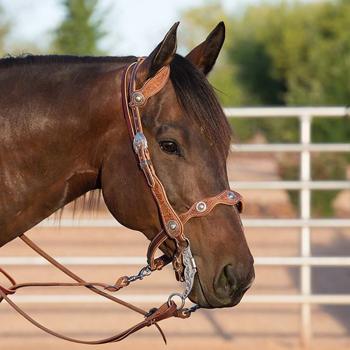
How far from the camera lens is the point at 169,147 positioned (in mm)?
2598

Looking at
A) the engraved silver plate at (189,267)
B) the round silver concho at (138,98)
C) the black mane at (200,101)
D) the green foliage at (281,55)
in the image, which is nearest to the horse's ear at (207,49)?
the black mane at (200,101)

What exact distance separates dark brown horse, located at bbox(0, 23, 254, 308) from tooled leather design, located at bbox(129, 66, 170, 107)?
0.02m

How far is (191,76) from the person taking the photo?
2.63 m

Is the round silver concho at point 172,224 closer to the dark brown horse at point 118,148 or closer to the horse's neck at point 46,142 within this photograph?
the dark brown horse at point 118,148

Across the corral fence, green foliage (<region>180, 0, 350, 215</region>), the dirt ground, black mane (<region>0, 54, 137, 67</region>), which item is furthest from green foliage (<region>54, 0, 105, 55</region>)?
black mane (<region>0, 54, 137, 67</region>)

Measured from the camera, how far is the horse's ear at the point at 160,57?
254 centimetres

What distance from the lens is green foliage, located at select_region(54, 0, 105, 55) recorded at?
17.5 metres

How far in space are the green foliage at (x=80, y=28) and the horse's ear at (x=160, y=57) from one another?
1476 cm

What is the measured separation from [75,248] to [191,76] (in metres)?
8.09

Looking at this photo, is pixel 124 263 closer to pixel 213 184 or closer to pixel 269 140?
pixel 213 184

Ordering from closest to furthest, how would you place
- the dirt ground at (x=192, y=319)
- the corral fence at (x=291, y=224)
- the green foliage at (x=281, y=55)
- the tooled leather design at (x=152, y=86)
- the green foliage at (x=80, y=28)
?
the tooled leather design at (x=152, y=86) < the corral fence at (x=291, y=224) < the dirt ground at (x=192, y=319) < the green foliage at (x=80, y=28) < the green foliage at (x=281, y=55)

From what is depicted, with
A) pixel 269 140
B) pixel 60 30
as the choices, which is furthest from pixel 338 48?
pixel 60 30

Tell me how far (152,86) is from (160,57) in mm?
96

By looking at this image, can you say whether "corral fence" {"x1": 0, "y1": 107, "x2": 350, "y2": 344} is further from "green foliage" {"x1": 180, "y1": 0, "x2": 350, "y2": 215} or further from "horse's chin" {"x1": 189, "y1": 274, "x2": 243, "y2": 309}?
"green foliage" {"x1": 180, "y1": 0, "x2": 350, "y2": 215}
